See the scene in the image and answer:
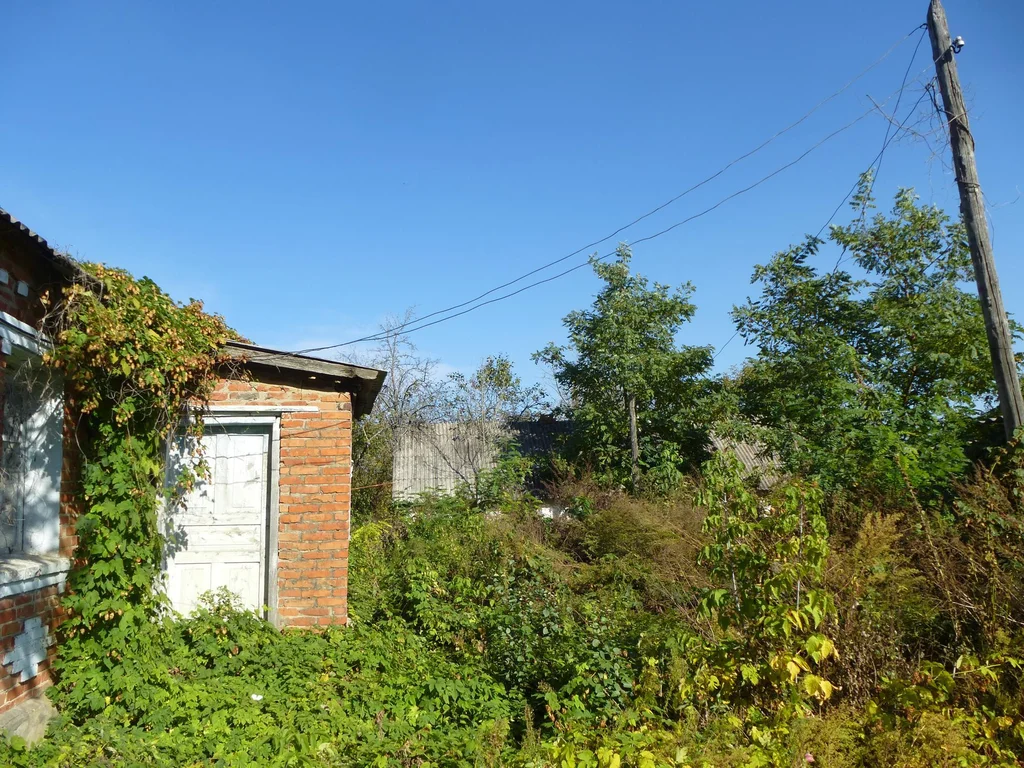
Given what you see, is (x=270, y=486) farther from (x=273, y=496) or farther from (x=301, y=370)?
(x=301, y=370)

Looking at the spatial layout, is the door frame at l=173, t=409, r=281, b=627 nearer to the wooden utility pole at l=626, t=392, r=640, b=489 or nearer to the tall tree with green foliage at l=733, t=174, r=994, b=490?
the tall tree with green foliage at l=733, t=174, r=994, b=490

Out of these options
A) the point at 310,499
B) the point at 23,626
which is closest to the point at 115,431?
the point at 23,626

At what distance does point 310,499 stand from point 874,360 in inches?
423

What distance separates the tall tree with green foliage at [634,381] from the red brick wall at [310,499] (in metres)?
9.02

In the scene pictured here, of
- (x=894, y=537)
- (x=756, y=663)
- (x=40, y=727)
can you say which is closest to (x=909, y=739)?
(x=756, y=663)

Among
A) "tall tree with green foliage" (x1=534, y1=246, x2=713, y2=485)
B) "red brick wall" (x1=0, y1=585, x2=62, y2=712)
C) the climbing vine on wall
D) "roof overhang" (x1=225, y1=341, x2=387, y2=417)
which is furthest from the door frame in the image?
"tall tree with green foliage" (x1=534, y1=246, x2=713, y2=485)

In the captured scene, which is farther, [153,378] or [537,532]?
[537,532]

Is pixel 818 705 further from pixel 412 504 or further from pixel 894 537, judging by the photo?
pixel 412 504

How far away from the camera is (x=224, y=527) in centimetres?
721

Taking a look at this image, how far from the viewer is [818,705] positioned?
4.44m

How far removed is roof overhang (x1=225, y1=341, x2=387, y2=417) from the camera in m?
7.02

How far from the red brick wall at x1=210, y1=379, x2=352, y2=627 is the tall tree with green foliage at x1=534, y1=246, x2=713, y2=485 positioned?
9018 mm

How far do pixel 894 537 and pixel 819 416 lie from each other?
5.36 meters

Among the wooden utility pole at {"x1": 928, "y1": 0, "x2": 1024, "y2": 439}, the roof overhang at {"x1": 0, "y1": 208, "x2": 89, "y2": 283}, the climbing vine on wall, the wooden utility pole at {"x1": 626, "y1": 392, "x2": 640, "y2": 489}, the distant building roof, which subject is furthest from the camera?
the distant building roof
